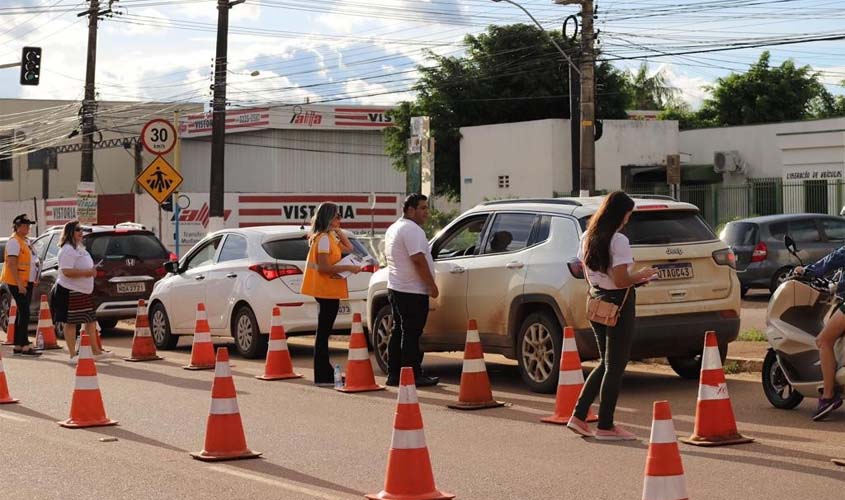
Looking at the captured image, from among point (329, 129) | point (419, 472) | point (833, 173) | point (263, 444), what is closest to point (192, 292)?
point (263, 444)

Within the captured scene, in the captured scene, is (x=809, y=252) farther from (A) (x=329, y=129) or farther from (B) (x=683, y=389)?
(A) (x=329, y=129)

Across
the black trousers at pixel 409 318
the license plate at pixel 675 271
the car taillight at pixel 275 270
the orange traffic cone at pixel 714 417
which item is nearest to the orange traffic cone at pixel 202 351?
the car taillight at pixel 275 270

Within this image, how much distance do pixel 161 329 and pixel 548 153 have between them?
28783 millimetres

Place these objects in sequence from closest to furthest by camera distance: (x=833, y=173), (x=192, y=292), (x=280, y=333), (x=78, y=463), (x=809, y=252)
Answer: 1. (x=78, y=463)
2. (x=280, y=333)
3. (x=192, y=292)
4. (x=809, y=252)
5. (x=833, y=173)

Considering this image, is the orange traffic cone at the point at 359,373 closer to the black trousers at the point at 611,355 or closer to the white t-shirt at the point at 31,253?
the black trousers at the point at 611,355

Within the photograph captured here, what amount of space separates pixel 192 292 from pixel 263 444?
27.7 feet

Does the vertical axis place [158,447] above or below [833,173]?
below

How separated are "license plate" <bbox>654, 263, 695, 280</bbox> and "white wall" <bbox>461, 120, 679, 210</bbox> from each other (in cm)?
3405

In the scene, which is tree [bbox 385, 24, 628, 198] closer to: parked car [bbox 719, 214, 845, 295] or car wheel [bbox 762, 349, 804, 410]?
parked car [bbox 719, 214, 845, 295]

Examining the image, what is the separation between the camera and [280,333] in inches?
574

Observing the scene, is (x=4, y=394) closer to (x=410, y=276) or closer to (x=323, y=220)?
(x=323, y=220)

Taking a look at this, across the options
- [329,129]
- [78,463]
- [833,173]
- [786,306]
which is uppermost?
[329,129]

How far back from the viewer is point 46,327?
63.1ft

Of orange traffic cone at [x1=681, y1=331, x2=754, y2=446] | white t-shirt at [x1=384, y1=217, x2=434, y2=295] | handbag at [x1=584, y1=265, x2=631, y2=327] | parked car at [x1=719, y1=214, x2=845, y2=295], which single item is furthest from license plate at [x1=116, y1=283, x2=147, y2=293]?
orange traffic cone at [x1=681, y1=331, x2=754, y2=446]
